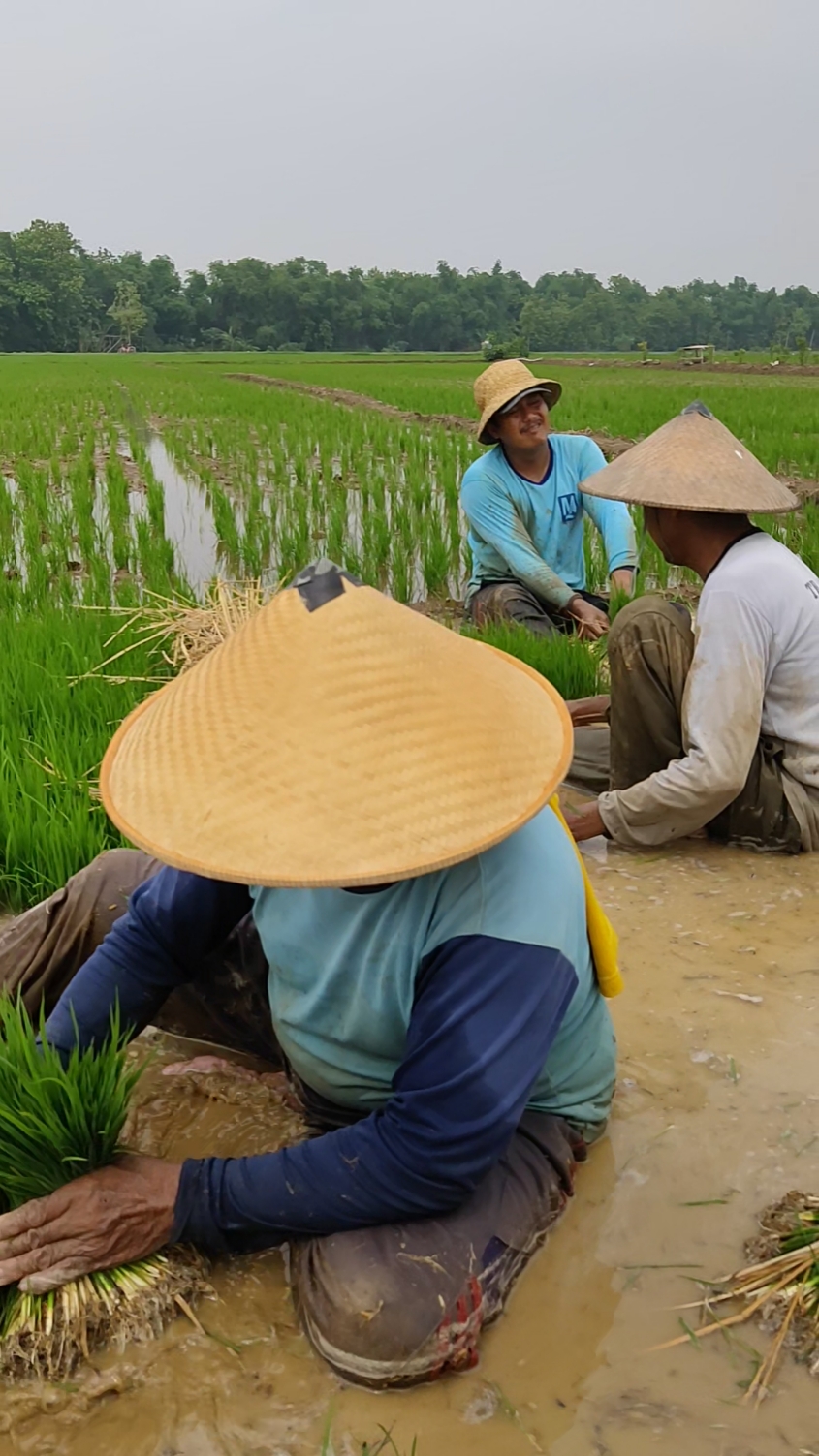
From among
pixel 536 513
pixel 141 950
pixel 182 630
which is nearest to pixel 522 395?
pixel 536 513

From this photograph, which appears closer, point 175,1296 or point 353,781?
point 353,781

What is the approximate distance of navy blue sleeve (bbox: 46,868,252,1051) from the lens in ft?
5.20

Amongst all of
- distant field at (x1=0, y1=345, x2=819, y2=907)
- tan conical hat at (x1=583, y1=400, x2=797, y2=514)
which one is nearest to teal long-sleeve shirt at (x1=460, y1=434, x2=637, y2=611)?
distant field at (x1=0, y1=345, x2=819, y2=907)

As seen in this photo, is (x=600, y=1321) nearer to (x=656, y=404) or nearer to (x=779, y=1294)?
(x=779, y=1294)

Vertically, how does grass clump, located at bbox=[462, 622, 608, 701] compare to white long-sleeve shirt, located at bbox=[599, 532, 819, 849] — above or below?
below

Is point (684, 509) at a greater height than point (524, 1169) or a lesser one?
greater

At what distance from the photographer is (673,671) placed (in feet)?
8.62

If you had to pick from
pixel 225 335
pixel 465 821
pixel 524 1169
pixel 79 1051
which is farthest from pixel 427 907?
pixel 225 335

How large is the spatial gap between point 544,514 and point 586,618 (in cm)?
44

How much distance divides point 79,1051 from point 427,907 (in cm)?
62

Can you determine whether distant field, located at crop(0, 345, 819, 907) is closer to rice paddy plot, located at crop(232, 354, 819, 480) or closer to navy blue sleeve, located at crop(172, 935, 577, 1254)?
rice paddy plot, located at crop(232, 354, 819, 480)

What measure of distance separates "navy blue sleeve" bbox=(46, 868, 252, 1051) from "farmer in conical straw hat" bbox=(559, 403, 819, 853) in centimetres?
117

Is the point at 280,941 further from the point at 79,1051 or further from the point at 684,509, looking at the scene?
the point at 684,509

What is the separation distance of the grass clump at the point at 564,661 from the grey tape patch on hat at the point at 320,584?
2.38 m
